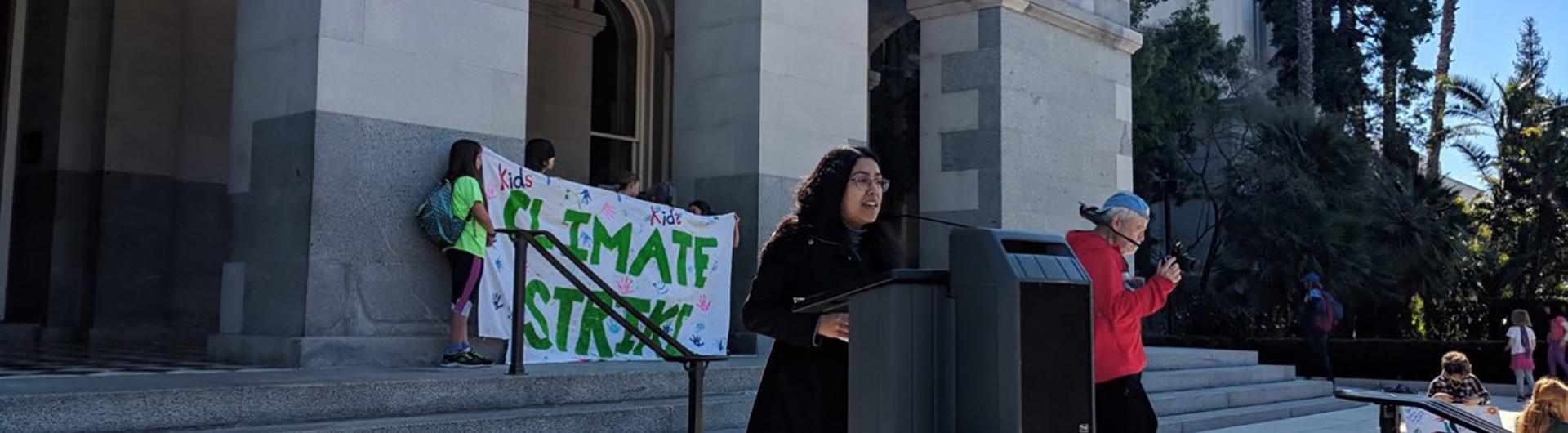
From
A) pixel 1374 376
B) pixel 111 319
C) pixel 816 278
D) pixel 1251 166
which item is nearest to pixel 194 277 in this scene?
pixel 111 319

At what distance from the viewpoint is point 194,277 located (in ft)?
Result: 41.0

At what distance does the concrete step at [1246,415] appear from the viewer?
11216 mm

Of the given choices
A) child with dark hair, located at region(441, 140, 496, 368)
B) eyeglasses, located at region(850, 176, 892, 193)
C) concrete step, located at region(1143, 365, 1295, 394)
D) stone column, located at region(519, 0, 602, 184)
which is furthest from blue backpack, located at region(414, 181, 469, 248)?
stone column, located at region(519, 0, 602, 184)

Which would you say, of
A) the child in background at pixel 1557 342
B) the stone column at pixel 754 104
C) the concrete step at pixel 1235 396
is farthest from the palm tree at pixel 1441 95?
the stone column at pixel 754 104

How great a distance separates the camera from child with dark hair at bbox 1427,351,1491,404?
8531 millimetres

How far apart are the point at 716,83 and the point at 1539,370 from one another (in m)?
17.3

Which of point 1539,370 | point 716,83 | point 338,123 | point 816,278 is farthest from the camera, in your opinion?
point 1539,370

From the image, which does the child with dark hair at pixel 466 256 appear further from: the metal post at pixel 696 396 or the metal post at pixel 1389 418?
the metal post at pixel 1389 418

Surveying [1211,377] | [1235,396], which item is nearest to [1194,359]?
[1211,377]

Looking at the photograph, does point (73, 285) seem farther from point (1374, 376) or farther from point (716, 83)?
point (1374, 376)

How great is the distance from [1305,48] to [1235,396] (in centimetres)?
2486

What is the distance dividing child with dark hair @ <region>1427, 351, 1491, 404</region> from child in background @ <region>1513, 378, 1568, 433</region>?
1.91m

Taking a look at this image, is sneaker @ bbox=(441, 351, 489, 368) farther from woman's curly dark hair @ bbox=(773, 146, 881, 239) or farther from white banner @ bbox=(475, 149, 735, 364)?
woman's curly dark hair @ bbox=(773, 146, 881, 239)

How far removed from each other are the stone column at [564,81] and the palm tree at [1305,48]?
79.6 feet
